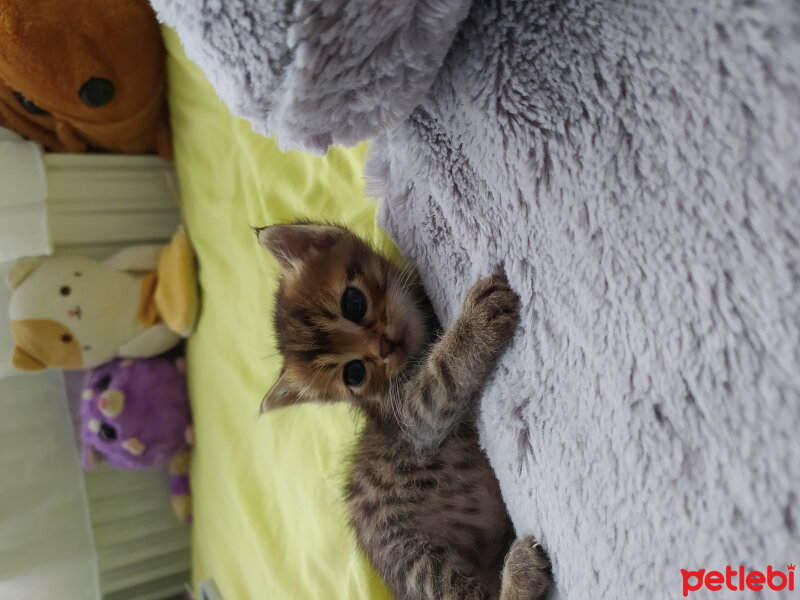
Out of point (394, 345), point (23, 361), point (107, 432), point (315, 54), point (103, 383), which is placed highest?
point (315, 54)

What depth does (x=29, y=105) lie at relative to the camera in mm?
1498

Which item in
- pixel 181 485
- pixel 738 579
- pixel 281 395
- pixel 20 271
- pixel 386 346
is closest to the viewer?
pixel 738 579

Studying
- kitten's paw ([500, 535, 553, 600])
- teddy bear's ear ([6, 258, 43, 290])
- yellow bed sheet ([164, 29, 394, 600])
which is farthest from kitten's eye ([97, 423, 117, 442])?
kitten's paw ([500, 535, 553, 600])

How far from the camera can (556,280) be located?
522 mm

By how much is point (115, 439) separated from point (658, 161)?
171cm

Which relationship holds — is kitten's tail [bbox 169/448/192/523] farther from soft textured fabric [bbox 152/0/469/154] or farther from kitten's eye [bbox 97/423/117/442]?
soft textured fabric [bbox 152/0/469/154]

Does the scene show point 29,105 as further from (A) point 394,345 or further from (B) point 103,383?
(A) point 394,345

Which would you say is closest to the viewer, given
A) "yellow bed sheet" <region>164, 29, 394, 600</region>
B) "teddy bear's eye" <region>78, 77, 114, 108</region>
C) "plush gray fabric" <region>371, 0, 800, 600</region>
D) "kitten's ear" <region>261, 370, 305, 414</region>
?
"plush gray fabric" <region>371, 0, 800, 600</region>

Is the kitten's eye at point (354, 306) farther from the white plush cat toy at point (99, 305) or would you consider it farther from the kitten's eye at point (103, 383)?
the kitten's eye at point (103, 383)

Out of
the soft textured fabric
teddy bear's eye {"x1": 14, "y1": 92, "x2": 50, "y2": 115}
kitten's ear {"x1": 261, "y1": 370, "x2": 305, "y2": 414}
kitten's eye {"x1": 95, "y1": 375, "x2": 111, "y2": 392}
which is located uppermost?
the soft textured fabric

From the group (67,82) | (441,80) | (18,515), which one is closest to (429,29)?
(441,80)

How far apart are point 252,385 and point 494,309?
1.00 meters

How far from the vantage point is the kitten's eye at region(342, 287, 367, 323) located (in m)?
0.90

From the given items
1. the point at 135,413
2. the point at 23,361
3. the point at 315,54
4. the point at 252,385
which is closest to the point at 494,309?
the point at 315,54
